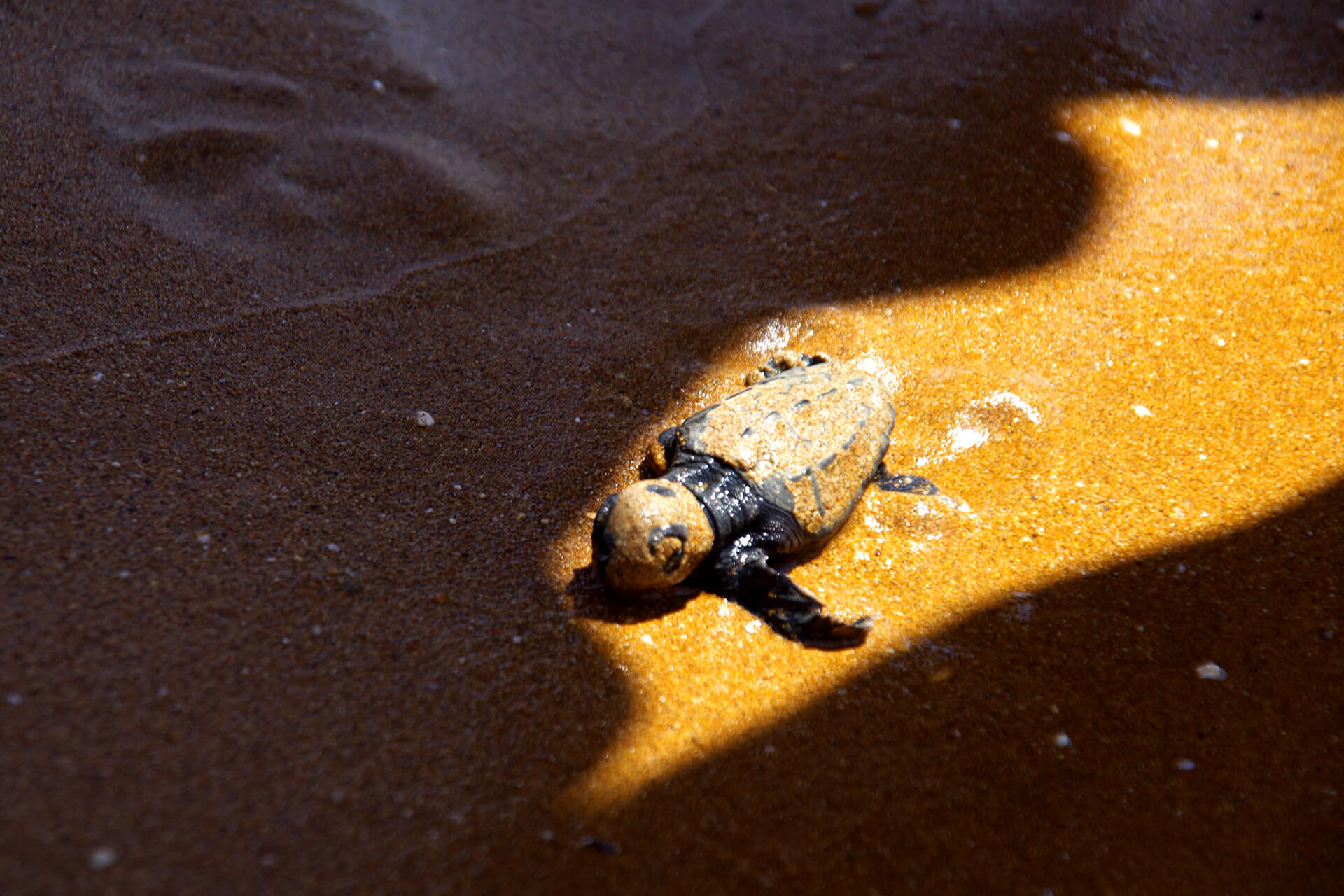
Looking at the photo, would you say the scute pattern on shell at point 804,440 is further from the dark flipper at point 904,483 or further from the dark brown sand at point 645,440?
the dark brown sand at point 645,440

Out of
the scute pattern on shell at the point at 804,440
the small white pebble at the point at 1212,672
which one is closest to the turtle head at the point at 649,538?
the scute pattern on shell at the point at 804,440

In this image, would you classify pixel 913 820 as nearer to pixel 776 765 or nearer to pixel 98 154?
pixel 776 765

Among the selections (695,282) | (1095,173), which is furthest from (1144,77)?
(695,282)

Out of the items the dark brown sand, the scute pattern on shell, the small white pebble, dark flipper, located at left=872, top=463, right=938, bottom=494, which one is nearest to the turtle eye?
the dark brown sand

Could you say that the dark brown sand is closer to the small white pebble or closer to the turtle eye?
the small white pebble

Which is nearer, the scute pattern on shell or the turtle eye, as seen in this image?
the turtle eye

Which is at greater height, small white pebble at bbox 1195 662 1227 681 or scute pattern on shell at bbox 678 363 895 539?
scute pattern on shell at bbox 678 363 895 539
